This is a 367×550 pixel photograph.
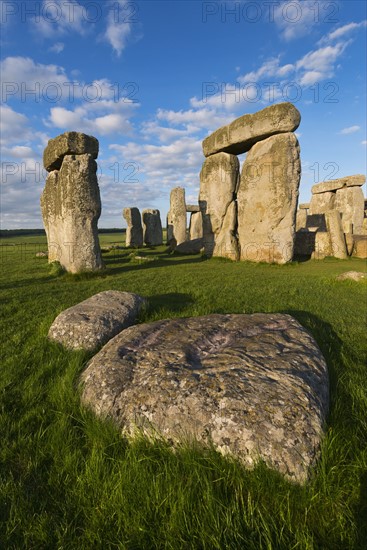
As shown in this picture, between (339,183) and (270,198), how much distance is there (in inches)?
531

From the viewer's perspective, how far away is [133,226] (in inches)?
872

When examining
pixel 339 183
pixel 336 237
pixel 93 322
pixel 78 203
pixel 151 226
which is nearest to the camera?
pixel 93 322

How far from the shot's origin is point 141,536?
48.9 inches

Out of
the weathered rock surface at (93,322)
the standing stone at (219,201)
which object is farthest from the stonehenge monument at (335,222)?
the weathered rock surface at (93,322)

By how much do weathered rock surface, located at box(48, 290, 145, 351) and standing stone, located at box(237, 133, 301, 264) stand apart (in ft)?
27.8

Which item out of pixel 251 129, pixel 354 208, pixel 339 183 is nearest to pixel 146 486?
pixel 251 129

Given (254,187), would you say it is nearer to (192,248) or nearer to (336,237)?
(336,237)

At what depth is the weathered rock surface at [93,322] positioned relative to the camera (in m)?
3.09

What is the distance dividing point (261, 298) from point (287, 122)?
799 centimetres

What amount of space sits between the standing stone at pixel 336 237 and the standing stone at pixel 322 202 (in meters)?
9.88

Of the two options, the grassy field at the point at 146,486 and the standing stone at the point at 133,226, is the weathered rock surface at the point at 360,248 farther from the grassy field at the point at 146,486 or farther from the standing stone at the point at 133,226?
the standing stone at the point at 133,226

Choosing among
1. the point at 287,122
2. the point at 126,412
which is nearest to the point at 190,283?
the point at 126,412

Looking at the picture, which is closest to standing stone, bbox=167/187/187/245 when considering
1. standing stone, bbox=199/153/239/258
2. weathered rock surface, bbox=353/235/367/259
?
standing stone, bbox=199/153/239/258

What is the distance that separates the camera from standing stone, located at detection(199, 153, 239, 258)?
1253 cm
